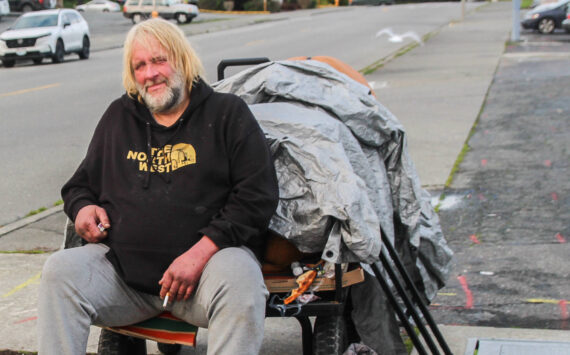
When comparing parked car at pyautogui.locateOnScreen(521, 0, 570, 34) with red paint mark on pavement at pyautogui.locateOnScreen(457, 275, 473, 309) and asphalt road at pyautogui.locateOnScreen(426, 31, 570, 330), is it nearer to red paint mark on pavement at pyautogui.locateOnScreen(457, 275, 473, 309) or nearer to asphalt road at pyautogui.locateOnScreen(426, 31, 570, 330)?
asphalt road at pyautogui.locateOnScreen(426, 31, 570, 330)

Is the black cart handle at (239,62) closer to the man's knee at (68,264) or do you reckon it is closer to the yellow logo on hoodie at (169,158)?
the yellow logo on hoodie at (169,158)

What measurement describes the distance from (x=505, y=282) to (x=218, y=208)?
235 centimetres

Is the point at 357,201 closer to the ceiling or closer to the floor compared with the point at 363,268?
closer to the ceiling

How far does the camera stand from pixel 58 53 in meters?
22.4

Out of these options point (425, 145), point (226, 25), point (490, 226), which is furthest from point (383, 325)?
point (226, 25)

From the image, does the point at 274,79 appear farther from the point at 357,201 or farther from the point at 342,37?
the point at 342,37

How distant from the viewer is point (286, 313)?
3.12 metres

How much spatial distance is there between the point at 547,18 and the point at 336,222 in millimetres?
24103

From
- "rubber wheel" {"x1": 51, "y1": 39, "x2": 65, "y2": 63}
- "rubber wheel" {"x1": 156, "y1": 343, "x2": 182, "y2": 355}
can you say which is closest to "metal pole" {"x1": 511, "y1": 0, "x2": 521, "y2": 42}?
"rubber wheel" {"x1": 51, "y1": 39, "x2": 65, "y2": 63}

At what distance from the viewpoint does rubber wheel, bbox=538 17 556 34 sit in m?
25.4

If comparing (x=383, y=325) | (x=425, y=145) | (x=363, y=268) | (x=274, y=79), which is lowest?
(x=425, y=145)

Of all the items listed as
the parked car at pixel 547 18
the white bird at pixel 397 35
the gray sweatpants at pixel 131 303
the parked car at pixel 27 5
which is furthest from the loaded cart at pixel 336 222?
the parked car at pixel 27 5

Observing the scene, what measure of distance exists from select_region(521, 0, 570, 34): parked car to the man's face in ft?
78.5

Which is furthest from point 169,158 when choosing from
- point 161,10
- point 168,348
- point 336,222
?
point 161,10
